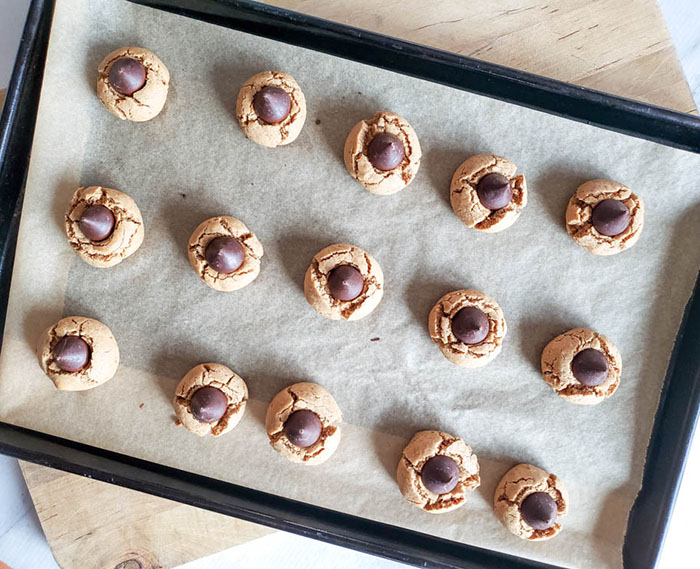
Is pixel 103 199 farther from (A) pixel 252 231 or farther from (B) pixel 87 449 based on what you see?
(B) pixel 87 449

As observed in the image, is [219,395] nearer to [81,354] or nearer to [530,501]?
[81,354]

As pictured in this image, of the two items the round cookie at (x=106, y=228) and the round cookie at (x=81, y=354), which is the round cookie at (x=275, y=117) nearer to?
the round cookie at (x=106, y=228)

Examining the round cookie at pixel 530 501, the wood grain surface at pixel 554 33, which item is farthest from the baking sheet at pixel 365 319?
the wood grain surface at pixel 554 33

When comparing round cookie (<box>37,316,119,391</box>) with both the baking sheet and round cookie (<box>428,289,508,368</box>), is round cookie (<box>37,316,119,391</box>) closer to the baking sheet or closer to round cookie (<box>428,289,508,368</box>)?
the baking sheet

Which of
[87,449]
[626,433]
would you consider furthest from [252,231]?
[626,433]

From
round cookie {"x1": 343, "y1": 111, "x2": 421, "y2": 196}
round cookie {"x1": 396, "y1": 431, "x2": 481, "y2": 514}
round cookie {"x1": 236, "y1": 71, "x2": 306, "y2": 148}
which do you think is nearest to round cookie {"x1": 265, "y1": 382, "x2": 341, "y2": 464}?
round cookie {"x1": 396, "y1": 431, "x2": 481, "y2": 514}

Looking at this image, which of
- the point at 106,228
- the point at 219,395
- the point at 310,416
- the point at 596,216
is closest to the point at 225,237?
the point at 106,228
